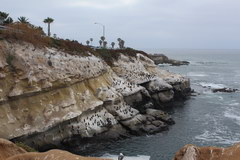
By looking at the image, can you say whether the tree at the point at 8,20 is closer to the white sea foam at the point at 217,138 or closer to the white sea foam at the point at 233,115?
the white sea foam at the point at 217,138

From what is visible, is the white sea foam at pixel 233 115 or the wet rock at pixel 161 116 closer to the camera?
the wet rock at pixel 161 116

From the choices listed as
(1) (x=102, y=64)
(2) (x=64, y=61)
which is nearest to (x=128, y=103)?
(1) (x=102, y=64)

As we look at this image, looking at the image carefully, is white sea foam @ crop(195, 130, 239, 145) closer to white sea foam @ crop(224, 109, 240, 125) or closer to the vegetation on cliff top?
white sea foam @ crop(224, 109, 240, 125)

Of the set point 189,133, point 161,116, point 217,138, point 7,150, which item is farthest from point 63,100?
point 7,150

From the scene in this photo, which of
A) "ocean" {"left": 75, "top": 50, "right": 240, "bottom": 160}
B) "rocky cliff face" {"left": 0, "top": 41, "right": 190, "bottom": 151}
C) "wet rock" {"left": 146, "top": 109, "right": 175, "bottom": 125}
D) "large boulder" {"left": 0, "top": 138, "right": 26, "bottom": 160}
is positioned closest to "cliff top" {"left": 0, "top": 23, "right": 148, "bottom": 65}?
"rocky cliff face" {"left": 0, "top": 41, "right": 190, "bottom": 151}

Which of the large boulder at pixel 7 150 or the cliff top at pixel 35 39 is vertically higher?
the cliff top at pixel 35 39

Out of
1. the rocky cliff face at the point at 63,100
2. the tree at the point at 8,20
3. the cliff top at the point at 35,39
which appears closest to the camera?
the rocky cliff face at the point at 63,100

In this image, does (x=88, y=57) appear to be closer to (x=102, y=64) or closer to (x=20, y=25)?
(x=102, y=64)

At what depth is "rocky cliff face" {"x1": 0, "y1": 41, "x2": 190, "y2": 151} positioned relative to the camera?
33.0 m

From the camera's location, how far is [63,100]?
123ft

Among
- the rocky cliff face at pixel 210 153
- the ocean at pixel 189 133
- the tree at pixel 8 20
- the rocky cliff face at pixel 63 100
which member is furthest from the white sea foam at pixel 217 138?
the tree at pixel 8 20

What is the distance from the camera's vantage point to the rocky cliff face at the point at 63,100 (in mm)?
33000

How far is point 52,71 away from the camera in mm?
37688

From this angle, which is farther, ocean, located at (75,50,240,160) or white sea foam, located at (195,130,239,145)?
white sea foam, located at (195,130,239,145)
